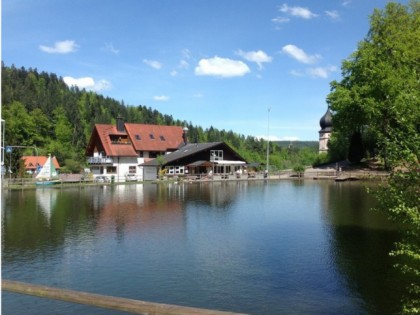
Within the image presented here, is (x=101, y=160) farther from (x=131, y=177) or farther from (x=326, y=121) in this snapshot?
(x=326, y=121)

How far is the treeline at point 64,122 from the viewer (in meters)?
82.8

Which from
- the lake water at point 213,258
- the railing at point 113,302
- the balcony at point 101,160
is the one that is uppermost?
the balcony at point 101,160

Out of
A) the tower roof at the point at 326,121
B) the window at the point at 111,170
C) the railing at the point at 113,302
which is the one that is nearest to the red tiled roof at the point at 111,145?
the window at the point at 111,170

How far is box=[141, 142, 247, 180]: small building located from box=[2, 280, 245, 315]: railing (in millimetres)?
49209

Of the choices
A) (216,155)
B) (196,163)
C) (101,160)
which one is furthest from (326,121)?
(101,160)

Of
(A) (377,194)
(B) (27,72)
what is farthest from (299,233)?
(B) (27,72)

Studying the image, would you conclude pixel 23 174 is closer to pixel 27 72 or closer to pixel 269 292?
pixel 269 292

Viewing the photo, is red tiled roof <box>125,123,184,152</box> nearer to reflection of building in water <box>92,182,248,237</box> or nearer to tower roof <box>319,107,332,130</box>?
reflection of building in water <box>92,182,248,237</box>

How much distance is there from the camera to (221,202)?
28797 mm

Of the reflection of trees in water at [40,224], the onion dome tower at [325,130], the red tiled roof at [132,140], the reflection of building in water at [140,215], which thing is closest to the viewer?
the reflection of trees in water at [40,224]

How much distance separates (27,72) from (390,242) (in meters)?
161

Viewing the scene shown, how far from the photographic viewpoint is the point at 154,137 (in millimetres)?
64250

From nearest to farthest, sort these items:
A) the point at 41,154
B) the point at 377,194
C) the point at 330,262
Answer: the point at 377,194 < the point at 330,262 < the point at 41,154

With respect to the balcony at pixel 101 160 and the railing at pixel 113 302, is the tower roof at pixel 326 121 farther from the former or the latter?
the railing at pixel 113 302
